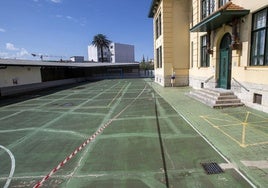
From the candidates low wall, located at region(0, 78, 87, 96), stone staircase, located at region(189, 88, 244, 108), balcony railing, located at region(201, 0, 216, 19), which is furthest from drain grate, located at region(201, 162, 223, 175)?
low wall, located at region(0, 78, 87, 96)

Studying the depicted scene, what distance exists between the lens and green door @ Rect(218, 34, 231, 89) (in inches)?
477

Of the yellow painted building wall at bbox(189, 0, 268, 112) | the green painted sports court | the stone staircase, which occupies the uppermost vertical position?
the yellow painted building wall at bbox(189, 0, 268, 112)

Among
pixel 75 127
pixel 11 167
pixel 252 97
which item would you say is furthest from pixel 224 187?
pixel 252 97

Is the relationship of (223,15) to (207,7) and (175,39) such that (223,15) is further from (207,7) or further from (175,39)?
(175,39)

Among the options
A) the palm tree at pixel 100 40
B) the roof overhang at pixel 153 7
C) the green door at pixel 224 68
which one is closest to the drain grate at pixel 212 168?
the green door at pixel 224 68

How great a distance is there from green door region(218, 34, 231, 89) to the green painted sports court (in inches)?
117

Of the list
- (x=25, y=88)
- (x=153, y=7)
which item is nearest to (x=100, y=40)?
(x=153, y=7)

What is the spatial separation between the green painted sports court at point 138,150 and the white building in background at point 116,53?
259 ft

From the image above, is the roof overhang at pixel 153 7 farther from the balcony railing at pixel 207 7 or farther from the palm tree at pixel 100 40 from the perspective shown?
the palm tree at pixel 100 40

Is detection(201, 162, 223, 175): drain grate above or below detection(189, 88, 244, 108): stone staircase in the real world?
below

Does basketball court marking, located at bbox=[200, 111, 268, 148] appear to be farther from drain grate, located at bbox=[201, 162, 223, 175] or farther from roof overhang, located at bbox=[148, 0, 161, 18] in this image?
roof overhang, located at bbox=[148, 0, 161, 18]

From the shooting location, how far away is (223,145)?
578 centimetres

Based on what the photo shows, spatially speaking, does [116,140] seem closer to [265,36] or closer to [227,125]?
[227,125]

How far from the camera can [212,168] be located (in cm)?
455
